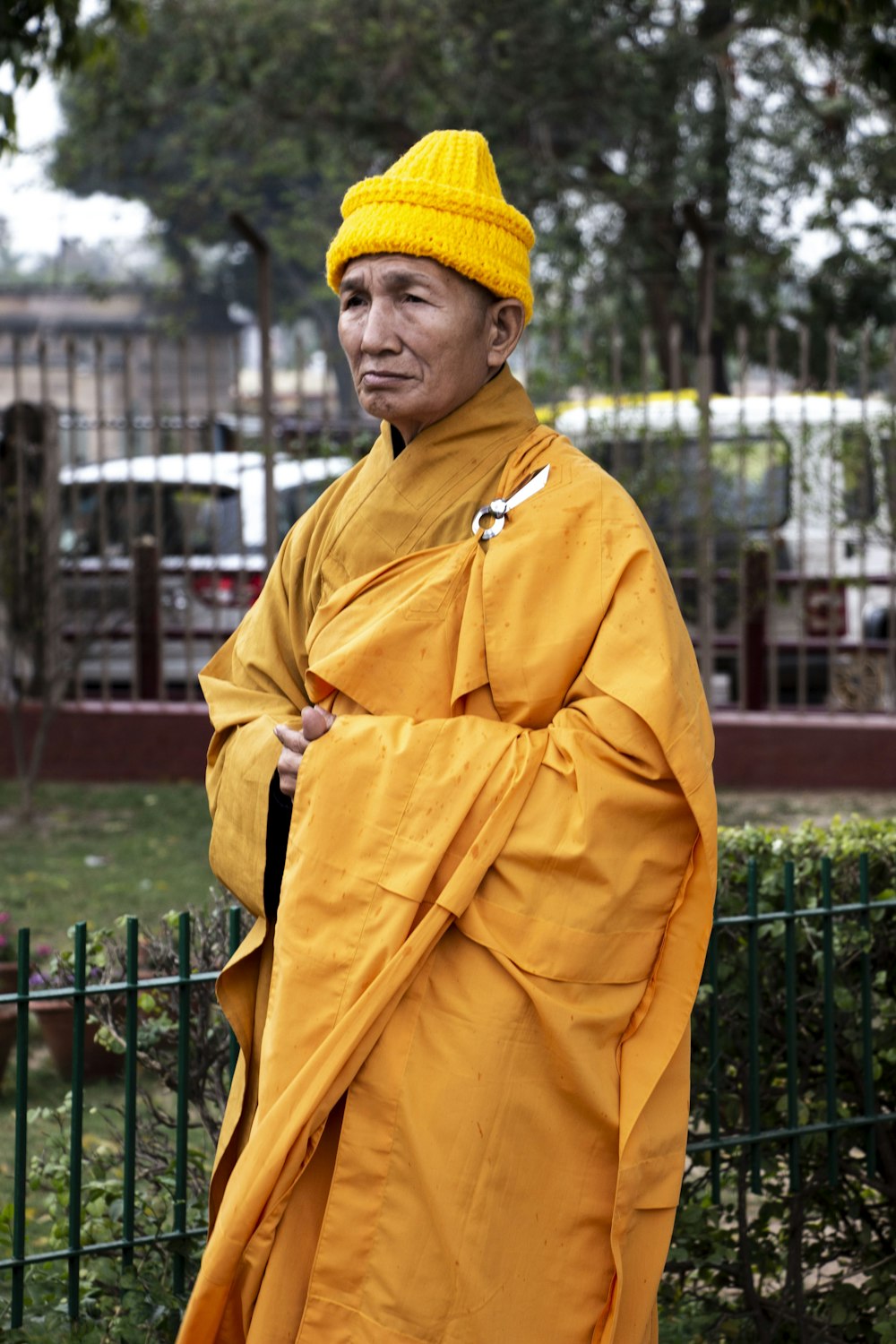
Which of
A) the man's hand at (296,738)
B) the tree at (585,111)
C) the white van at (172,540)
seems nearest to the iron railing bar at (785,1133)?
the man's hand at (296,738)

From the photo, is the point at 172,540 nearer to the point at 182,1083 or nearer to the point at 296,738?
the point at 182,1083

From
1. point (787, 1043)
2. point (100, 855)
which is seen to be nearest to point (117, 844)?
point (100, 855)

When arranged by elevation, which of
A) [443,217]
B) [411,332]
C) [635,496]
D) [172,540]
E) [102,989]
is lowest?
[102,989]

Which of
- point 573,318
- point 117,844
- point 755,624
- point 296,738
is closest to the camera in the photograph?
point 296,738

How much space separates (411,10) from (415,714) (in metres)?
13.7

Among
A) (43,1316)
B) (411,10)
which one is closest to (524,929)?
(43,1316)

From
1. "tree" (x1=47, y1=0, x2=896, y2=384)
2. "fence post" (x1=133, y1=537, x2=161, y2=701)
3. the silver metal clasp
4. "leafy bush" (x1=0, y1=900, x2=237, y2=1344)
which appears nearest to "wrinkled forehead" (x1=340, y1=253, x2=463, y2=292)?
the silver metal clasp

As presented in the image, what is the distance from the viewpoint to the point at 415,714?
2.01 meters

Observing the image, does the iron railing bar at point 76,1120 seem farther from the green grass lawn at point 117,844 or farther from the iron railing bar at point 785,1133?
the green grass lawn at point 117,844

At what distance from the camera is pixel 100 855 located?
792 cm

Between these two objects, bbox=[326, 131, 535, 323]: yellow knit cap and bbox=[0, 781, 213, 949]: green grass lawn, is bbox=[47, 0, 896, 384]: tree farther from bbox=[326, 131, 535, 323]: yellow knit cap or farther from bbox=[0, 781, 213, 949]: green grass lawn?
bbox=[326, 131, 535, 323]: yellow knit cap

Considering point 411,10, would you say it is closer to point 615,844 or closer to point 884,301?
point 884,301

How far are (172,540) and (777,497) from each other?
146 inches

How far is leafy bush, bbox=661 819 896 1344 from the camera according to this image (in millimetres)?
Result: 3092
